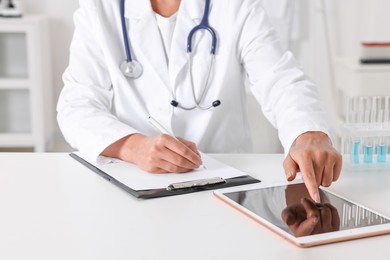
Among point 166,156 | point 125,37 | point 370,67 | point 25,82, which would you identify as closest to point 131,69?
point 125,37

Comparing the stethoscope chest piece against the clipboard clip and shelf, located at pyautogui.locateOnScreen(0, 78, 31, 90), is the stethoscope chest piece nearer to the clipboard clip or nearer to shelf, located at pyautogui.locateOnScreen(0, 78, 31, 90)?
the clipboard clip

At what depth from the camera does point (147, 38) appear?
1668 millimetres

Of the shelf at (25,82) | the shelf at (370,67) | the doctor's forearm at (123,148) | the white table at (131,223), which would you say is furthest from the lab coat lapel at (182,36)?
the shelf at (25,82)

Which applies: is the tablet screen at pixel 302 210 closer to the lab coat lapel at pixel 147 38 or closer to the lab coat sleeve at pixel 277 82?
the lab coat sleeve at pixel 277 82

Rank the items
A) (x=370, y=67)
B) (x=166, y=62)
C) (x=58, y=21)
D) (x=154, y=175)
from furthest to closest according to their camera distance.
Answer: (x=58, y=21), (x=370, y=67), (x=166, y=62), (x=154, y=175)

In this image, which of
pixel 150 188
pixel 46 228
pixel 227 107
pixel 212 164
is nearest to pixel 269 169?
pixel 212 164

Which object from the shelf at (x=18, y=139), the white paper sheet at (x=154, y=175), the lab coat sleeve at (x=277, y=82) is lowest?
the shelf at (x=18, y=139)

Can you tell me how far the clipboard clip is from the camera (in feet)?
3.74

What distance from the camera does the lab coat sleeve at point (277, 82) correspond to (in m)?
1.37

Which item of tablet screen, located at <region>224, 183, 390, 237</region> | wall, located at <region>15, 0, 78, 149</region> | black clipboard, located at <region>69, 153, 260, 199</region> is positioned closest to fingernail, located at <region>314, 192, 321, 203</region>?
tablet screen, located at <region>224, 183, 390, 237</region>

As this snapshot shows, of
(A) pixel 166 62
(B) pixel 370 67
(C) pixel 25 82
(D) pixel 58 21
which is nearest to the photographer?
(A) pixel 166 62

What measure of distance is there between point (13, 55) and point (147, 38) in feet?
6.83

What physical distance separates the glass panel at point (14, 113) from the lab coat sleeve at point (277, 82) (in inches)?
86.7

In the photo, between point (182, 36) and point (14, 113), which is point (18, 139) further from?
point (182, 36)
